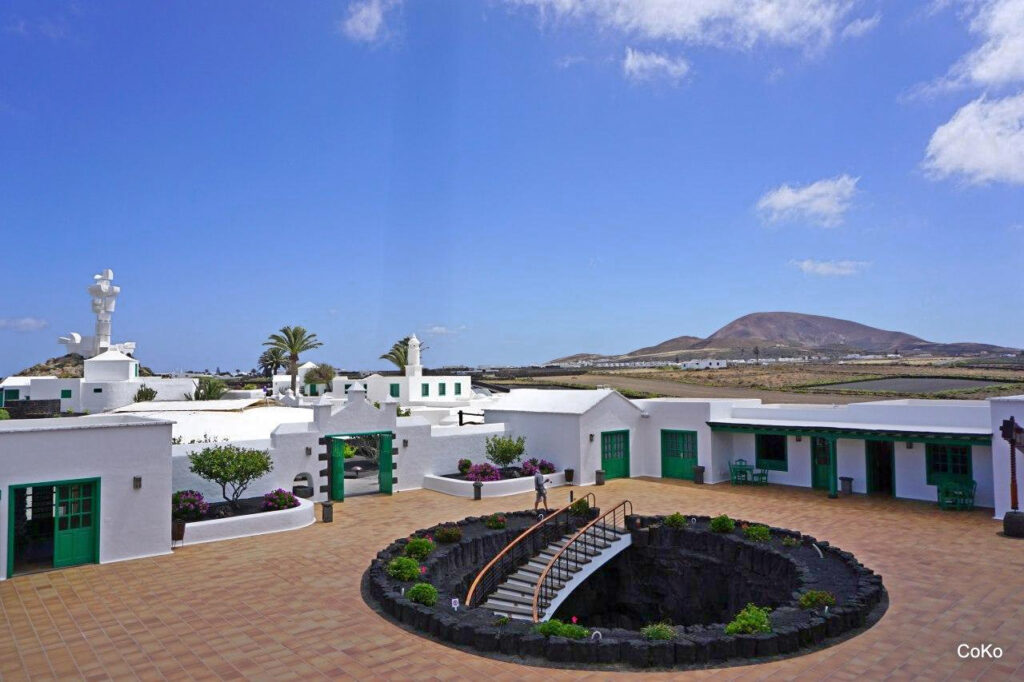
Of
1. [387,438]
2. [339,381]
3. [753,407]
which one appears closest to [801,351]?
[339,381]

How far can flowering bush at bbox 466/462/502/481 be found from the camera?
23.3 m

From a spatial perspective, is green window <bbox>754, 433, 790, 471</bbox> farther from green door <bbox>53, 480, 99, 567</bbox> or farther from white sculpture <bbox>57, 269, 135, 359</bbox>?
white sculpture <bbox>57, 269, 135, 359</bbox>

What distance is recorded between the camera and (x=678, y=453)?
2616 cm

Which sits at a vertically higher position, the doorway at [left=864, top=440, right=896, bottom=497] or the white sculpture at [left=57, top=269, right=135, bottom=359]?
the white sculpture at [left=57, top=269, right=135, bottom=359]

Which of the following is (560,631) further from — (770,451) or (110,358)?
(110,358)

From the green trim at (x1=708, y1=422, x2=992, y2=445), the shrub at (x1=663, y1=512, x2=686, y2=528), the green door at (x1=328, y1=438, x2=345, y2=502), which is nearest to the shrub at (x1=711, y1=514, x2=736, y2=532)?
the shrub at (x1=663, y1=512, x2=686, y2=528)

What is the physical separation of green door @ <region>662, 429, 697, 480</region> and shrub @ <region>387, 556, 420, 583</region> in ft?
49.8

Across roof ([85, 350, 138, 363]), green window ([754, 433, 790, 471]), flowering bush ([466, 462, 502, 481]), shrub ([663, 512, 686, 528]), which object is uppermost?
roof ([85, 350, 138, 363])

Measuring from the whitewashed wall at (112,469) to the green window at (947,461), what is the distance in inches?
833

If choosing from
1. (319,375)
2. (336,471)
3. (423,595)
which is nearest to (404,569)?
(423,595)

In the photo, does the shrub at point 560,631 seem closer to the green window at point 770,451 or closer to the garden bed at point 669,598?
the garden bed at point 669,598

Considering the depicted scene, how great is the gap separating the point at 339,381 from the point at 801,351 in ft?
245

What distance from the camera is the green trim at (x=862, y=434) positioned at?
62.9 ft

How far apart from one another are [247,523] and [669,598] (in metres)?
10.7
